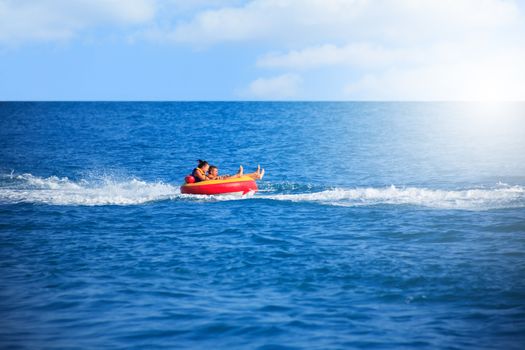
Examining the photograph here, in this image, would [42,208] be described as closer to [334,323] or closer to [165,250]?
[165,250]

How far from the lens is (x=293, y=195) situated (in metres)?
22.6

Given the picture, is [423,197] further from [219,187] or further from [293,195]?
[219,187]

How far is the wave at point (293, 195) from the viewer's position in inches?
803

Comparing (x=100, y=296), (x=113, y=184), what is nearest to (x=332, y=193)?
(x=113, y=184)

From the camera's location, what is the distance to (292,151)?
4369cm

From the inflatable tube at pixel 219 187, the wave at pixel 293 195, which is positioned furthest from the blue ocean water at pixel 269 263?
the inflatable tube at pixel 219 187

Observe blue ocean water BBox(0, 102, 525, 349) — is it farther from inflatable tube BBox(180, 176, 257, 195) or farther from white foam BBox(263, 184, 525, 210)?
inflatable tube BBox(180, 176, 257, 195)

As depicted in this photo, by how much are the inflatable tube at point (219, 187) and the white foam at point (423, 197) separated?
3.90ft

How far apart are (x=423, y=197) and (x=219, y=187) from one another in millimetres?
8419

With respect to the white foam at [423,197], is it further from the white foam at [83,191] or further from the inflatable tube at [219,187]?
the white foam at [83,191]

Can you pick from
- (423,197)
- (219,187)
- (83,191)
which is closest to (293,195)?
(219,187)

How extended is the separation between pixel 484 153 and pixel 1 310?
37.4 meters

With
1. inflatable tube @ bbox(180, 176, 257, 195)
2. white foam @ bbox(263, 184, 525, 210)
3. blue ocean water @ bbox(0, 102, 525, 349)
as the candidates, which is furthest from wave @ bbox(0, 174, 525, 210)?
inflatable tube @ bbox(180, 176, 257, 195)

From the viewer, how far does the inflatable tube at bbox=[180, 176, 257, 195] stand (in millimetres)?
22297
